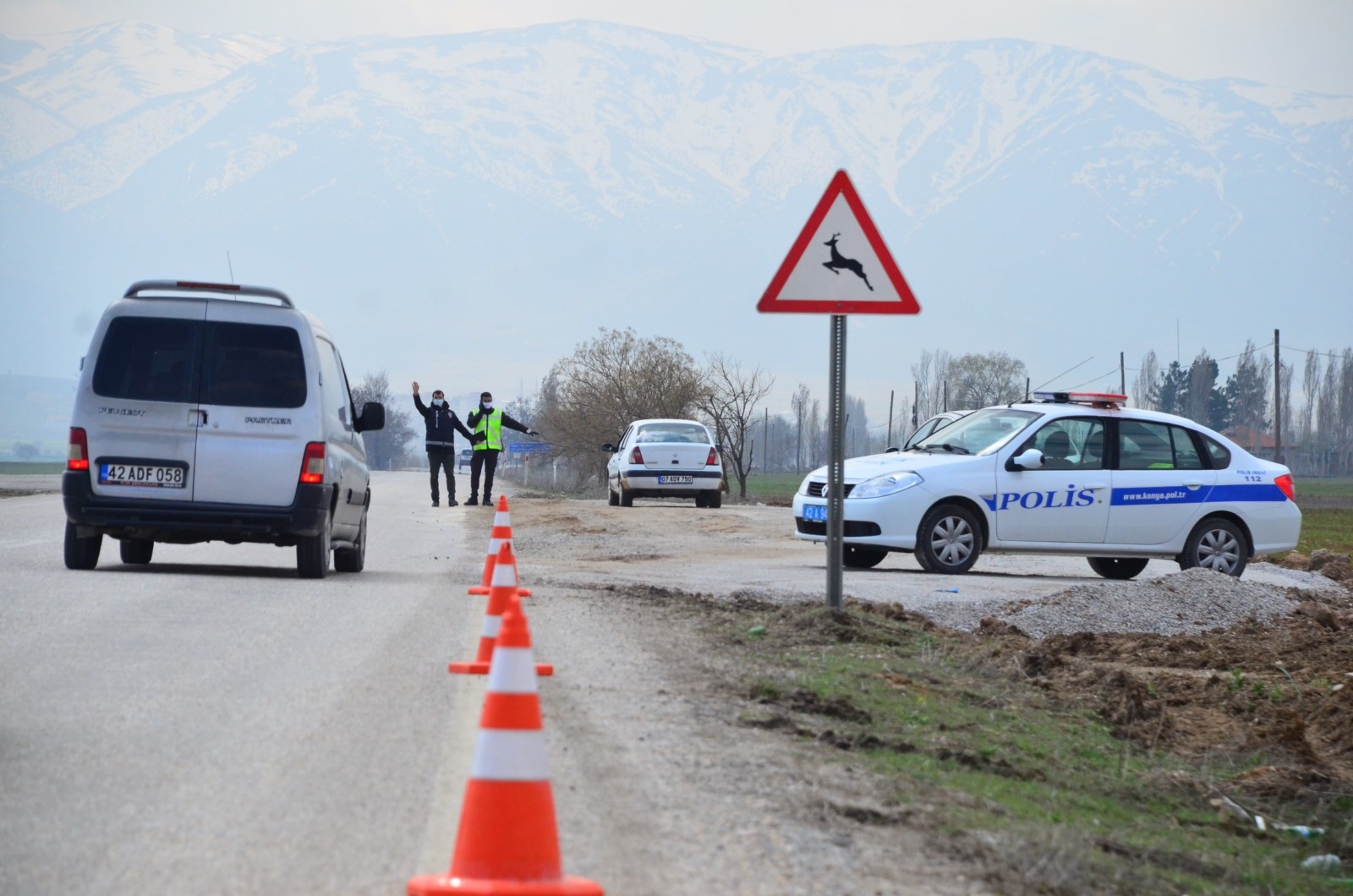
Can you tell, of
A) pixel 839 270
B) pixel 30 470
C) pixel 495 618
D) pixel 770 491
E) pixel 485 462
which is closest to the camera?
pixel 495 618

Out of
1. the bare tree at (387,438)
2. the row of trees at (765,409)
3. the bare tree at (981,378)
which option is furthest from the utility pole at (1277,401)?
the bare tree at (387,438)

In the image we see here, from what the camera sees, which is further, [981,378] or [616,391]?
[981,378]

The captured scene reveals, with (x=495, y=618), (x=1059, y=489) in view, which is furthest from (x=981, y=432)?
(x=495, y=618)

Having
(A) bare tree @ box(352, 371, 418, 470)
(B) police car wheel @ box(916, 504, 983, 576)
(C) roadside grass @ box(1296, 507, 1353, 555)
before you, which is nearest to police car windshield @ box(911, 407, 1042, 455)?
(B) police car wheel @ box(916, 504, 983, 576)

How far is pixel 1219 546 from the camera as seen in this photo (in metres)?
16.2

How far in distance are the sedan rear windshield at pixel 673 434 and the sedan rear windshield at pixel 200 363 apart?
56.9 ft

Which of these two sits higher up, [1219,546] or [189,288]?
[189,288]

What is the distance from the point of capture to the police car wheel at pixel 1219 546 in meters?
16.0

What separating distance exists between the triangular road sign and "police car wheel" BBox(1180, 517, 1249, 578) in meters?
7.79

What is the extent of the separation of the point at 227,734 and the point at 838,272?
4874 mm

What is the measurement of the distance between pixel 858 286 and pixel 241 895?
630 cm

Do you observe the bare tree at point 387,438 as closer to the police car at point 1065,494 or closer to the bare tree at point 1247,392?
the bare tree at point 1247,392

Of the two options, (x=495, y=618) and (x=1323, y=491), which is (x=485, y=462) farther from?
(x=1323, y=491)

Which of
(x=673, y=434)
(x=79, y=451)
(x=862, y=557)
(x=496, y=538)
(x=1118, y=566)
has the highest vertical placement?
(x=673, y=434)
